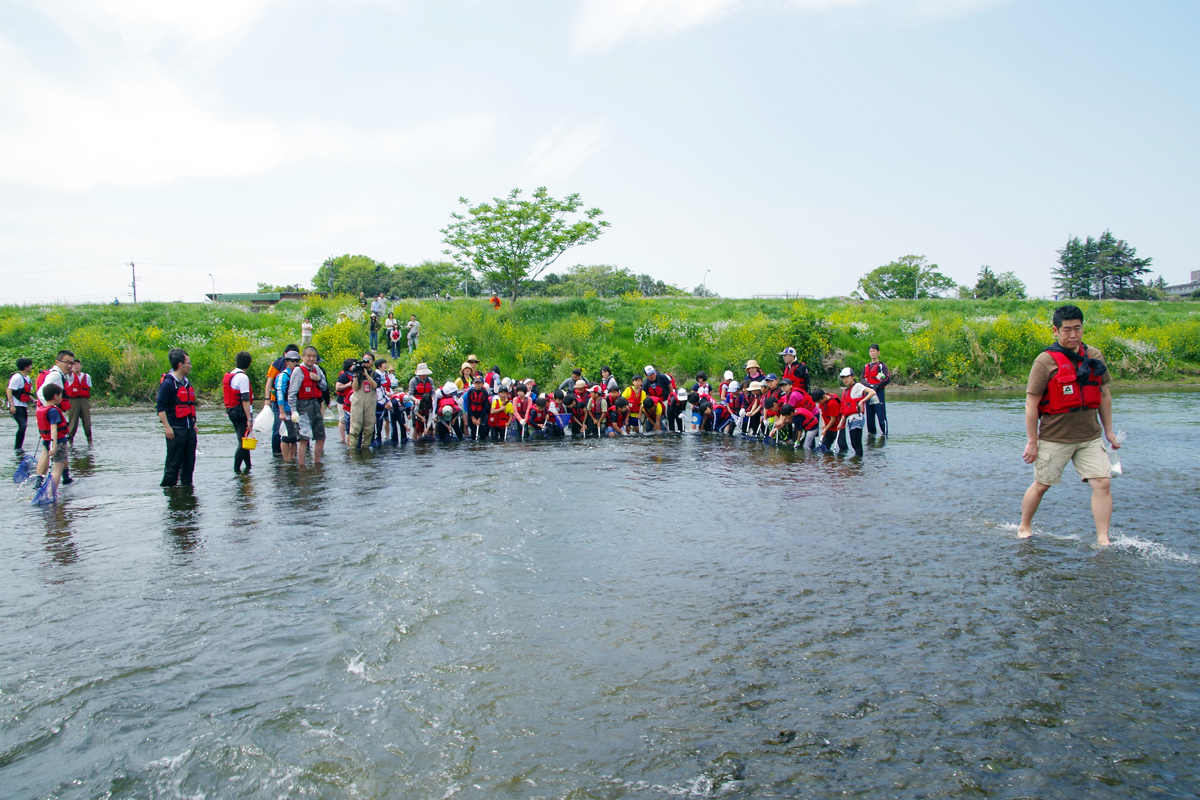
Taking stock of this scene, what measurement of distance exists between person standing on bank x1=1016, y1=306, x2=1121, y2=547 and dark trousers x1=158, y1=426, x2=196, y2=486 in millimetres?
10018

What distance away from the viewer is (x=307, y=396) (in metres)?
12.1

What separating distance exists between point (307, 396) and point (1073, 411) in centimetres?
1054

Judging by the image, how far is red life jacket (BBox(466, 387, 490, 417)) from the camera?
16.3m

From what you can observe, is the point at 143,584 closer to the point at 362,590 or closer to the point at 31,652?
the point at 31,652

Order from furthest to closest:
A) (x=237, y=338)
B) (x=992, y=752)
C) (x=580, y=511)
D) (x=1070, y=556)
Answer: (x=237, y=338) → (x=580, y=511) → (x=1070, y=556) → (x=992, y=752)

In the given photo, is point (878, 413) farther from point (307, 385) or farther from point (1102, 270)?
point (1102, 270)

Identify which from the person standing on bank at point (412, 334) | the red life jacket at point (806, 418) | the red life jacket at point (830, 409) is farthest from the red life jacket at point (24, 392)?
the person standing on bank at point (412, 334)

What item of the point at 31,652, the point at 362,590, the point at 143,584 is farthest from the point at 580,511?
the point at 31,652

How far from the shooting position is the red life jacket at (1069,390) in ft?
21.0

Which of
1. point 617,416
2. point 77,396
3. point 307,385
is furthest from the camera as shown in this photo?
point 617,416

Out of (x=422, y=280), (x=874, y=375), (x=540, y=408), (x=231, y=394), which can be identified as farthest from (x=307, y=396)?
(x=422, y=280)

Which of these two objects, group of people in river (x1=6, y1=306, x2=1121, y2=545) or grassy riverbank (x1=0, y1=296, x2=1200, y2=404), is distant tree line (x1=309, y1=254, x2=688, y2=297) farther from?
group of people in river (x1=6, y1=306, x2=1121, y2=545)

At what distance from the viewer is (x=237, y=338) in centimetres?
3294

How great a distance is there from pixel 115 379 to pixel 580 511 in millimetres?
27348
